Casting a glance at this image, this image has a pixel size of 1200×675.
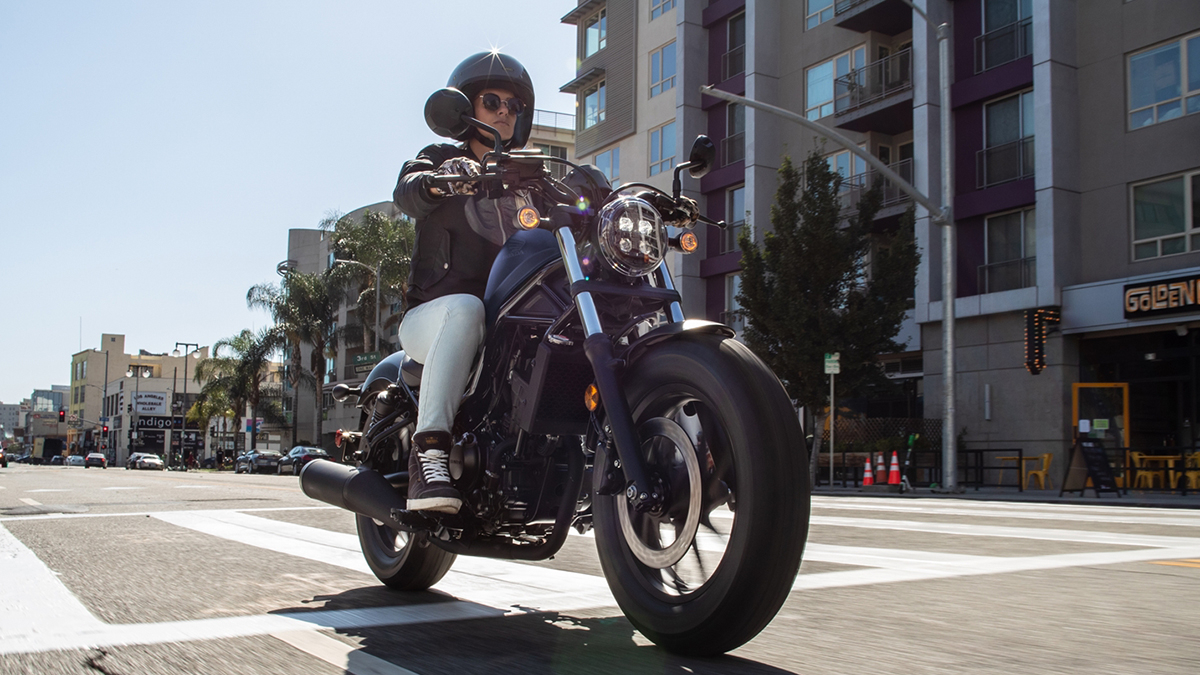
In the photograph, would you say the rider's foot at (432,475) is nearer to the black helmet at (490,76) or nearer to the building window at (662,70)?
the black helmet at (490,76)

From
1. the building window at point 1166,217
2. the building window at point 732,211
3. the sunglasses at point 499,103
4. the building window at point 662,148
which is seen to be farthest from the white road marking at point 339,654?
the building window at point 662,148

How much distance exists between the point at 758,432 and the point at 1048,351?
2292cm

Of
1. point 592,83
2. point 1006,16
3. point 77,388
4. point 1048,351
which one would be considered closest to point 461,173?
point 1048,351

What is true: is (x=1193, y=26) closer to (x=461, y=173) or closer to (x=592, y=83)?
(x=461, y=173)

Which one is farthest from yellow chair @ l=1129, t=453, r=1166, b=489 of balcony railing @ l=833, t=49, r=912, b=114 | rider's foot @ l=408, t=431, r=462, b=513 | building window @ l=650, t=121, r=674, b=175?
building window @ l=650, t=121, r=674, b=175

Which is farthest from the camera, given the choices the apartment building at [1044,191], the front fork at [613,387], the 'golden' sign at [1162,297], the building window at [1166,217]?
the apartment building at [1044,191]

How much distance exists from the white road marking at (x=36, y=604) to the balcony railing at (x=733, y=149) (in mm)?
30678

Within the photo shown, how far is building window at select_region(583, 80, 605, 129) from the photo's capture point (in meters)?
42.0

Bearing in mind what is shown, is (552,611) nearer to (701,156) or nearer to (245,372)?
(701,156)

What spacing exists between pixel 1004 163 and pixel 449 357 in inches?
941

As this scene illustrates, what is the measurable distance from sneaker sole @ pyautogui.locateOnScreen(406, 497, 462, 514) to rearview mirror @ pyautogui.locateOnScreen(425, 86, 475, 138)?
126 cm

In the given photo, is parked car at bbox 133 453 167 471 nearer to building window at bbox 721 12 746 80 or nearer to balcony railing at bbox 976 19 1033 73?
building window at bbox 721 12 746 80

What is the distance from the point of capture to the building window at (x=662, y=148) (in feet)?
121

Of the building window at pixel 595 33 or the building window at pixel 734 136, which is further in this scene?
the building window at pixel 595 33
